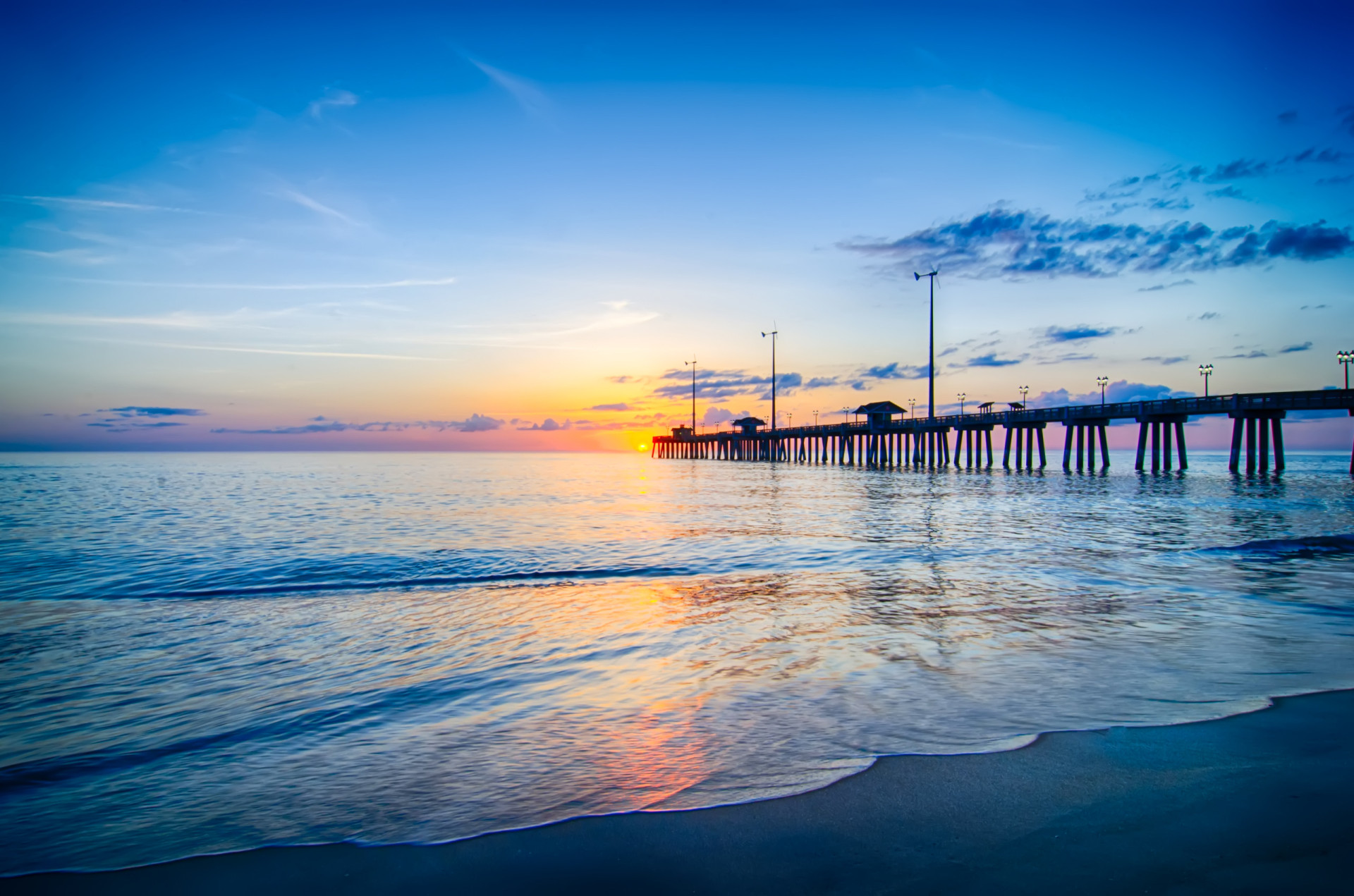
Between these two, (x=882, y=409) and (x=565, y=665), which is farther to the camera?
(x=882, y=409)

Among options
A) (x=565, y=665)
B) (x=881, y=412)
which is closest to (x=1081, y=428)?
(x=881, y=412)

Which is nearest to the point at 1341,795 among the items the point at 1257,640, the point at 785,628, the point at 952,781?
the point at 952,781

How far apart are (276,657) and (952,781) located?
6.55 meters

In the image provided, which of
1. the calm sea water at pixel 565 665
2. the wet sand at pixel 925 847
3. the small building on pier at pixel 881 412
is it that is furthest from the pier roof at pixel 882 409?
the wet sand at pixel 925 847

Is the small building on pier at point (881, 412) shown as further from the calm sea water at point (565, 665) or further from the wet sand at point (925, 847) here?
the wet sand at point (925, 847)

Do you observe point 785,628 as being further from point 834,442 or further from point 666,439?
point 666,439

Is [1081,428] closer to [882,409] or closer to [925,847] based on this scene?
[882,409]

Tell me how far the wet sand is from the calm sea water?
242mm

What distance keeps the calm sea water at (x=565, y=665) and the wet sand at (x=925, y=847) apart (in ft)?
0.79

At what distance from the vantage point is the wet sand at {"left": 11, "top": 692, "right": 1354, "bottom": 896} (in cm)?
282

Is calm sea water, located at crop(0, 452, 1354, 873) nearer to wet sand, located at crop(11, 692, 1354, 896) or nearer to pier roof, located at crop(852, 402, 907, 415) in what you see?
wet sand, located at crop(11, 692, 1354, 896)

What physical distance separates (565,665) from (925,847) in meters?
4.13

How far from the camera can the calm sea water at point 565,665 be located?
12.8 feet

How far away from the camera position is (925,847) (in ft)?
10.1
